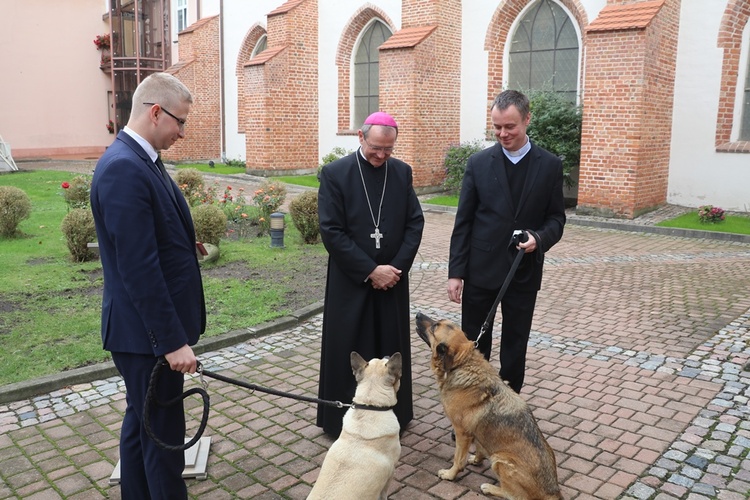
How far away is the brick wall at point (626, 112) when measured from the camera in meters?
12.3

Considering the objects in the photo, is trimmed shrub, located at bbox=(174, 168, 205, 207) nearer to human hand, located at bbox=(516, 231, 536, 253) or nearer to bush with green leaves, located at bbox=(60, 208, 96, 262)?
bush with green leaves, located at bbox=(60, 208, 96, 262)

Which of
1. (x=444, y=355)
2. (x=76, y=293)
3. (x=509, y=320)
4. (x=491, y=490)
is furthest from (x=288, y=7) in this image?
(x=491, y=490)

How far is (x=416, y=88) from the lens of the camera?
1622cm

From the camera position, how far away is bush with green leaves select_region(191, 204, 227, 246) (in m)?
9.52

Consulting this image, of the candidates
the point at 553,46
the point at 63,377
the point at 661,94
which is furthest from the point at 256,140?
the point at 63,377

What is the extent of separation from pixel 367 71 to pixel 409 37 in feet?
14.0

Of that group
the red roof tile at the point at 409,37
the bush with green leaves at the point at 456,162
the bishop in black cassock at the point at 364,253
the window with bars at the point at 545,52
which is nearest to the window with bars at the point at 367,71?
the red roof tile at the point at 409,37

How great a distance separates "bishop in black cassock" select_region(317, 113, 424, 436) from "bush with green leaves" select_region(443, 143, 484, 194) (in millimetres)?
12417

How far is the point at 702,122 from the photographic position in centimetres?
1347

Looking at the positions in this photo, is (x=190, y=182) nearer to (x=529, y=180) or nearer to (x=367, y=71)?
(x=367, y=71)

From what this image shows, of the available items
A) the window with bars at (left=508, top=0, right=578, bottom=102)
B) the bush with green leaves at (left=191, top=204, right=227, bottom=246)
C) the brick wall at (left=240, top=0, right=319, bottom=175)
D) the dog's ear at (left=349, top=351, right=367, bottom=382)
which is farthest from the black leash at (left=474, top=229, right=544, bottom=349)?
the brick wall at (left=240, top=0, right=319, bottom=175)

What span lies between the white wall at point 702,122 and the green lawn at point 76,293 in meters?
8.66

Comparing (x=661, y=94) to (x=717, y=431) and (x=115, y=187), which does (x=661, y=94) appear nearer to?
(x=717, y=431)

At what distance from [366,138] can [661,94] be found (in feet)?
37.2
